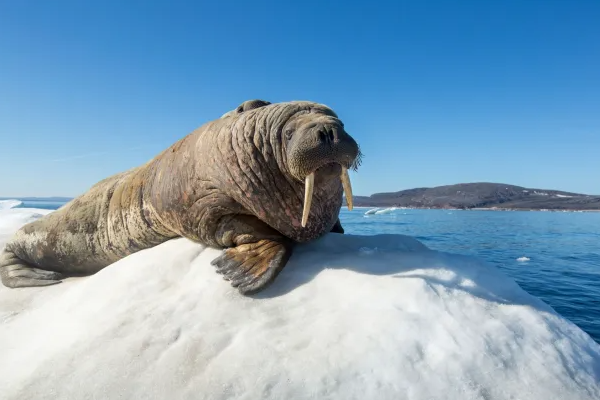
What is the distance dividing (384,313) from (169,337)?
122 centimetres

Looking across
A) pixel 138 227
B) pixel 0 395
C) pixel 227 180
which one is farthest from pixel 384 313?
pixel 138 227

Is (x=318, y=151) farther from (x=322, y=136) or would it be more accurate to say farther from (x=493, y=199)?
(x=493, y=199)

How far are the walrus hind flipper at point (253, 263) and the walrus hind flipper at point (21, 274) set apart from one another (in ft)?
8.42

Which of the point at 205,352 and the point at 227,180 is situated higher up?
the point at 227,180

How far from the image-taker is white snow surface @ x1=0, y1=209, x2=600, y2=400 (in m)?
1.61

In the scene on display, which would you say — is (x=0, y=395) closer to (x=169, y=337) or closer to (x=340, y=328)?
(x=169, y=337)

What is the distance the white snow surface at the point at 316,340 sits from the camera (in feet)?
5.27

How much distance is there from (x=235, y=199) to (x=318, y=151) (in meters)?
0.94

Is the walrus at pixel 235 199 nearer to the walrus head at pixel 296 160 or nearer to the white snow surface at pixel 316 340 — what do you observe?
the walrus head at pixel 296 160

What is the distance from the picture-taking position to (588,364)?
1.82 metres

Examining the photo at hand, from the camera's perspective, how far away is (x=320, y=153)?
2.53 metres

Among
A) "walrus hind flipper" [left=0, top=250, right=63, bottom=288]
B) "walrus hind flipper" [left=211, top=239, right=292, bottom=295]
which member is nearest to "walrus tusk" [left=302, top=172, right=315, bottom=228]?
"walrus hind flipper" [left=211, top=239, right=292, bottom=295]

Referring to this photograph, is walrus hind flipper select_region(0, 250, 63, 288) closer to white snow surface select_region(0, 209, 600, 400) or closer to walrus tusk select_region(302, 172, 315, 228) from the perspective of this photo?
white snow surface select_region(0, 209, 600, 400)

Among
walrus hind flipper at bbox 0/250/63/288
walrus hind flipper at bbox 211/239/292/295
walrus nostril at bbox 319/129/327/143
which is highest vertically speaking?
walrus nostril at bbox 319/129/327/143
